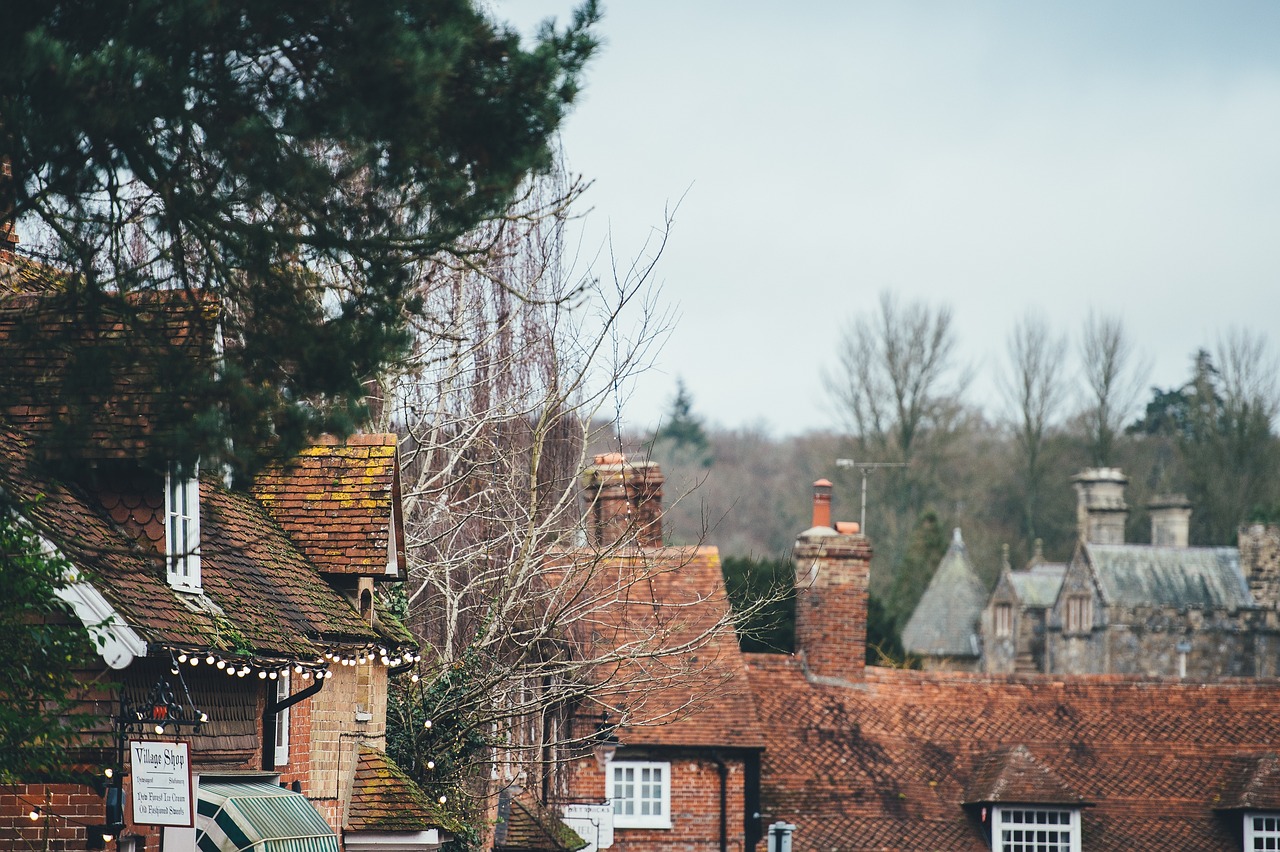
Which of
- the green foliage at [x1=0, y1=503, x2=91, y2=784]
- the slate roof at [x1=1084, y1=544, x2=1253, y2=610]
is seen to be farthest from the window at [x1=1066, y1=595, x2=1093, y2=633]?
the green foliage at [x1=0, y1=503, x2=91, y2=784]

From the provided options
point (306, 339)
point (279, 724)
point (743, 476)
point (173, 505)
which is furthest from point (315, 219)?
point (743, 476)

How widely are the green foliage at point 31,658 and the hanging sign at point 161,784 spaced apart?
1.63ft

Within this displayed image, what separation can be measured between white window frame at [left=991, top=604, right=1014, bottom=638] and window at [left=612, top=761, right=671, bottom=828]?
1616 inches

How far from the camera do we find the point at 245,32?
8117 mm

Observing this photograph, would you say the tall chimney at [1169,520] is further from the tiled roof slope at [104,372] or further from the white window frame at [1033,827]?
the tiled roof slope at [104,372]

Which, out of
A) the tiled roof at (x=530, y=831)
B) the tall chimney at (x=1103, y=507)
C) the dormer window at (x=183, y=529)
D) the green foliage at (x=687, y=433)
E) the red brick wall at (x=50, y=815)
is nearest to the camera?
the red brick wall at (x=50, y=815)

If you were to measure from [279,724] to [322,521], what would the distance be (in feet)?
8.14

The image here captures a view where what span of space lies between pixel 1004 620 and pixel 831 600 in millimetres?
38347

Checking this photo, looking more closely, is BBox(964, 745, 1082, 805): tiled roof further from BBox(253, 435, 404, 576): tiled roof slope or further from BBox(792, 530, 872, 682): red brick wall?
BBox(253, 435, 404, 576): tiled roof slope

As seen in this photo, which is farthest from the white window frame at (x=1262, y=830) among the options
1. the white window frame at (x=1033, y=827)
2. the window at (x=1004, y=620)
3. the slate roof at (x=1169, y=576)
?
the window at (x=1004, y=620)

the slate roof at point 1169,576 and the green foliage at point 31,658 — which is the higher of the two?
the green foliage at point 31,658

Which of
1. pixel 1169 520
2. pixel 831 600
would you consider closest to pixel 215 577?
pixel 831 600

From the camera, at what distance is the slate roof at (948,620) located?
2623 inches

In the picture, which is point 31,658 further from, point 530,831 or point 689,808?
point 689,808
